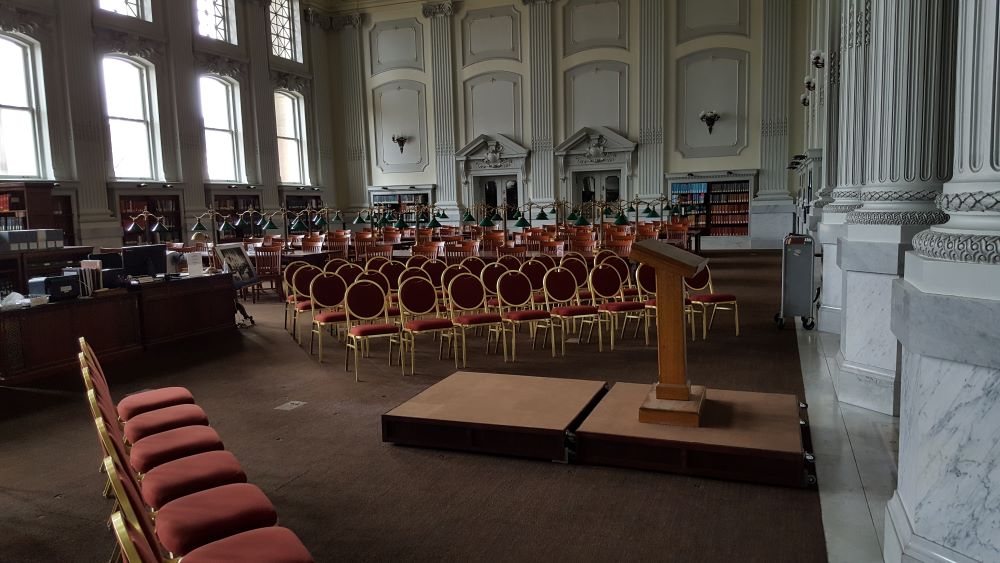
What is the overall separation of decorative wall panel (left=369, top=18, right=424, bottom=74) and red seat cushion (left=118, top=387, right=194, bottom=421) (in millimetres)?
20915

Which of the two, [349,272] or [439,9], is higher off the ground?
[439,9]

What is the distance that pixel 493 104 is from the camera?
22.7 m

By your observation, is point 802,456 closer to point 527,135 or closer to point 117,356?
point 117,356

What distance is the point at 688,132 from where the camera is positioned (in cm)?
2050

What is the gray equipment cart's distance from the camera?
780cm

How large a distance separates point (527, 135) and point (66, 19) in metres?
12.6

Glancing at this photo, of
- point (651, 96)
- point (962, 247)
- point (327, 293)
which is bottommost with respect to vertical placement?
point (327, 293)

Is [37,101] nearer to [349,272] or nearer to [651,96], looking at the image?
[349,272]

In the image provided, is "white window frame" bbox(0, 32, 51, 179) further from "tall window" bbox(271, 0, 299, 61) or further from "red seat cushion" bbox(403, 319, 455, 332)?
"red seat cushion" bbox(403, 319, 455, 332)

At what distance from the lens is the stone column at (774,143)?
19.1m

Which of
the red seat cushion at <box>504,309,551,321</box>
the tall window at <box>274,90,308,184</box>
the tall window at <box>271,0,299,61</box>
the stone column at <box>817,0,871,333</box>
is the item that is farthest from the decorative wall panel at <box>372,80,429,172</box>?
the stone column at <box>817,0,871,333</box>

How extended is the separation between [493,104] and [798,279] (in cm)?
1634

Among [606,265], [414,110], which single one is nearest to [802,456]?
[606,265]

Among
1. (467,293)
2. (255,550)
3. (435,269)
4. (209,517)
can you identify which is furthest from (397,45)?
(255,550)
